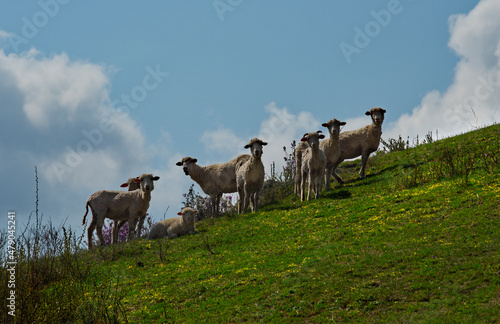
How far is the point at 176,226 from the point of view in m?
21.9

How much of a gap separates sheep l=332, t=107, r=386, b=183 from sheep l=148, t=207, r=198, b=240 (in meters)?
8.15

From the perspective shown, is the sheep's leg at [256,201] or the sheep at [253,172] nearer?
the sheep at [253,172]

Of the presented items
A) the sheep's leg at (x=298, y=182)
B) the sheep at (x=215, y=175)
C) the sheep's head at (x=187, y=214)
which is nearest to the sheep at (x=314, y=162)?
the sheep's leg at (x=298, y=182)

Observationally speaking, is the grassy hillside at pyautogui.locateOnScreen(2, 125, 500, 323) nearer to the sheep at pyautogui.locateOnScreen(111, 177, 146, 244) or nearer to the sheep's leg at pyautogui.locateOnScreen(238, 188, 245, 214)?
the sheep's leg at pyautogui.locateOnScreen(238, 188, 245, 214)

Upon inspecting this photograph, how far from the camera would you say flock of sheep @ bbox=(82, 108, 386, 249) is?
74.4 ft

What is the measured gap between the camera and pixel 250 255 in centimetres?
1590

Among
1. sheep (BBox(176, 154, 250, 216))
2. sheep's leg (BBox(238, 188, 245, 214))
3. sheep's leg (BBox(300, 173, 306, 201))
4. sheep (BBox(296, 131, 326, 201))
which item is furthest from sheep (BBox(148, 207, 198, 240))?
sheep (BBox(296, 131, 326, 201))

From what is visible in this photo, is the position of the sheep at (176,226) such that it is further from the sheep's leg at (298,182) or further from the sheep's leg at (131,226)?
the sheep's leg at (298,182)

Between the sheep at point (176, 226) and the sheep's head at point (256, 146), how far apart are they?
12.2 feet

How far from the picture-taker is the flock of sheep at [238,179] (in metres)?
22.7

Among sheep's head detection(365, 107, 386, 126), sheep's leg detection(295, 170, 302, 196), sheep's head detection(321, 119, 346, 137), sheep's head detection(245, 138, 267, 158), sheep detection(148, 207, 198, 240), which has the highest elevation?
sheep's head detection(365, 107, 386, 126)

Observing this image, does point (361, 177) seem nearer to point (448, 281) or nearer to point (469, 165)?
point (469, 165)

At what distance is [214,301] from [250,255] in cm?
354

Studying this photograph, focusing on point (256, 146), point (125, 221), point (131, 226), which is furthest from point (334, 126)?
point (125, 221)
